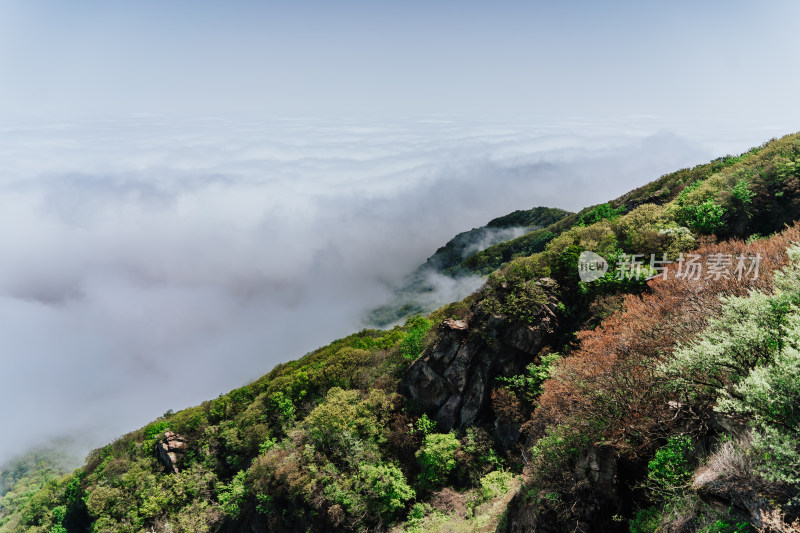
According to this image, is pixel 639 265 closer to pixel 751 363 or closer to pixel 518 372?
pixel 518 372

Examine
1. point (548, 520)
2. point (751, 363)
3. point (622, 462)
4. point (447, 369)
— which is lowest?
point (447, 369)

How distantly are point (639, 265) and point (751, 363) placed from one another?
2485 centimetres

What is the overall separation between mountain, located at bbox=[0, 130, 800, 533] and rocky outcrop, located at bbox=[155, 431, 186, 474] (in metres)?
0.37

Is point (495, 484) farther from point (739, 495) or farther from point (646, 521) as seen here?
point (739, 495)

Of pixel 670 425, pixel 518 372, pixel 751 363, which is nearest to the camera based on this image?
pixel 751 363

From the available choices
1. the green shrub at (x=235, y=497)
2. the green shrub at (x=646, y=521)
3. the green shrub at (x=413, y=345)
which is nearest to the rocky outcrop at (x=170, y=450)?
the green shrub at (x=235, y=497)

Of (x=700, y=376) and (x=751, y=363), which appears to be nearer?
(x=751, y=363)

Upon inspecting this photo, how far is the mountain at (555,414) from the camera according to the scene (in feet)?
51.2

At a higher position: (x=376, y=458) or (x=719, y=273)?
(x=719, y=273)

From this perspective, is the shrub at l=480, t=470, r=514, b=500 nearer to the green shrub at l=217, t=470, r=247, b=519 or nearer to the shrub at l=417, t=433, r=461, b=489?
the shrub at l=417, t=433, r=461, b=489

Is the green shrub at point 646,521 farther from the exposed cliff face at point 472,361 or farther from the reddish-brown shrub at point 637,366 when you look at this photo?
the exposed cliff face at point 472,361

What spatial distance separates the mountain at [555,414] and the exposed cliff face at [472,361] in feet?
0.57

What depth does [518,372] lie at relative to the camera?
1641 inches

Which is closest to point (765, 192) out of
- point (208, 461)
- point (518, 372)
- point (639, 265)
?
point (639, 265)
